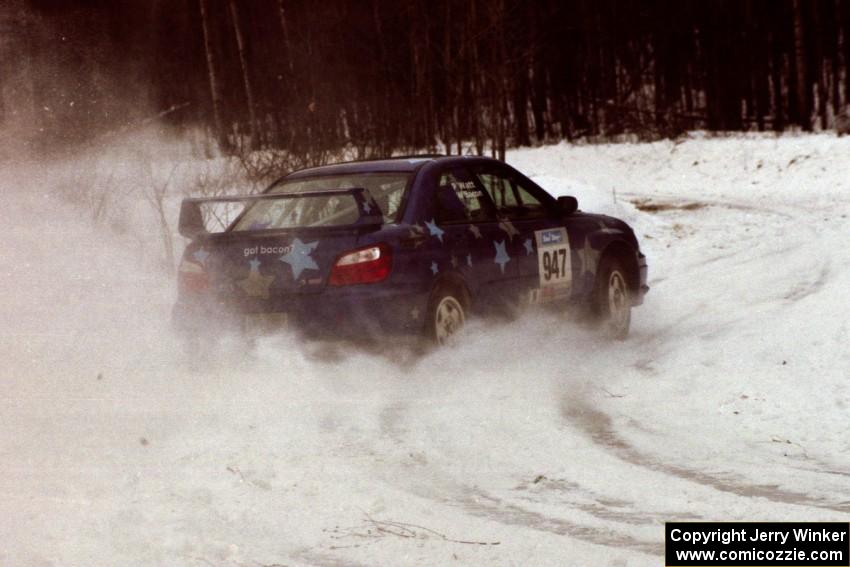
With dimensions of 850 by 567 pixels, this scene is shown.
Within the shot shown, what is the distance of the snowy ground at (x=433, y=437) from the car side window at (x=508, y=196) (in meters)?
0.88

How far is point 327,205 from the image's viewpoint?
8.72 metres

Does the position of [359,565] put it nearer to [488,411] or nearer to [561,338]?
[488,411]

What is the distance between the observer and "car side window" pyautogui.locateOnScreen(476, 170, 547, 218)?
31.8 feet

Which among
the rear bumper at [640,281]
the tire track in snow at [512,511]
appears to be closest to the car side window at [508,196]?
the rear bumper at [640,281]

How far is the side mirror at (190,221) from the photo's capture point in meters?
8.95

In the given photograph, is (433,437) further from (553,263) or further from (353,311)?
(553,263)

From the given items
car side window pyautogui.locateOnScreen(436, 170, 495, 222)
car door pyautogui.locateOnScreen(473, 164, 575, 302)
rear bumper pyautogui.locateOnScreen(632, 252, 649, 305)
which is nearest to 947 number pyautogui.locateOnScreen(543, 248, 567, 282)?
Answer: car door pyautogui.locateOnScreen(473, 164, 575, 302)

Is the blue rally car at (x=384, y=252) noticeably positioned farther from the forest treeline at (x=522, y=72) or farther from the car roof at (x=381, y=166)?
the forest treeline at (x=522, y=72)

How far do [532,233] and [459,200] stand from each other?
745mm

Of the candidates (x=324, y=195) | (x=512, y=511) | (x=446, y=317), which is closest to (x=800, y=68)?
(x=446, y=317)

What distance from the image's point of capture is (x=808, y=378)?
8.23 metres

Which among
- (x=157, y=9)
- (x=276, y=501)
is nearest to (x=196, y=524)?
(x=276, y=501)

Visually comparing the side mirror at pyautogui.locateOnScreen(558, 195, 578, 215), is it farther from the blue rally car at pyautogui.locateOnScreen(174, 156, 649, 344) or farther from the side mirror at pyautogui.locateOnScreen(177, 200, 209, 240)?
the side mirror at pyautogui.locateOnScreen(177, 200, 209, 240)

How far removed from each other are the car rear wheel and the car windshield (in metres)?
0.65
